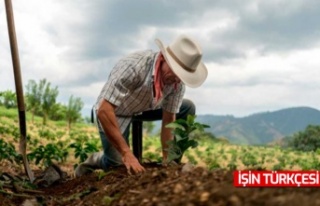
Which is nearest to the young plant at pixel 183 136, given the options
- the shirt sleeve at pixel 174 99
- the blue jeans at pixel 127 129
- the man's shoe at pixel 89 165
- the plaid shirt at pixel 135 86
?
the plaid shirt at pixel 135 86

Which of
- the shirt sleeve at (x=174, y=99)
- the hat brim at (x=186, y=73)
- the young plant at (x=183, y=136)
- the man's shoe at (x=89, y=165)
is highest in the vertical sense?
the hat brim at (x=186, y=73)

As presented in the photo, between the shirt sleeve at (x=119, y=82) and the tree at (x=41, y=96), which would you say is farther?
the tree at (x=41, y=96)

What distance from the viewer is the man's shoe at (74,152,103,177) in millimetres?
5785

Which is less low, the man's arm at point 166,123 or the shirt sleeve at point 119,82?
the shirt sleeve at point 119,82

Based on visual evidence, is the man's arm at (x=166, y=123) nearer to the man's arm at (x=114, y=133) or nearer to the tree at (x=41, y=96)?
the man's arm at (x=114, y=133)

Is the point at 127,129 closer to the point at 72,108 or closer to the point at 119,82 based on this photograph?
the point at 119,82

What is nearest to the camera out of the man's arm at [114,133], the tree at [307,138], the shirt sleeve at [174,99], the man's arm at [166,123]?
the man's arm at [114,133]

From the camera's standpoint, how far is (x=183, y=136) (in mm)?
4309

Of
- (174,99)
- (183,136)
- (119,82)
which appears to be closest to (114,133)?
(119,82)

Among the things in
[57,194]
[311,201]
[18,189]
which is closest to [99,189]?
[57,194]

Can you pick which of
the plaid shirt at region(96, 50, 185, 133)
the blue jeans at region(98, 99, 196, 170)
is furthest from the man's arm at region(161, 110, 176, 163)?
the blue jeans at region(98, 99, 196, 170)

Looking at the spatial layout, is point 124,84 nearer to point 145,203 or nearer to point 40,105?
point 145,203

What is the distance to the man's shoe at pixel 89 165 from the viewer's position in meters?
5.79

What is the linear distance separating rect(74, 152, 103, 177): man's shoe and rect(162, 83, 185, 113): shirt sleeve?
40.8 inches
